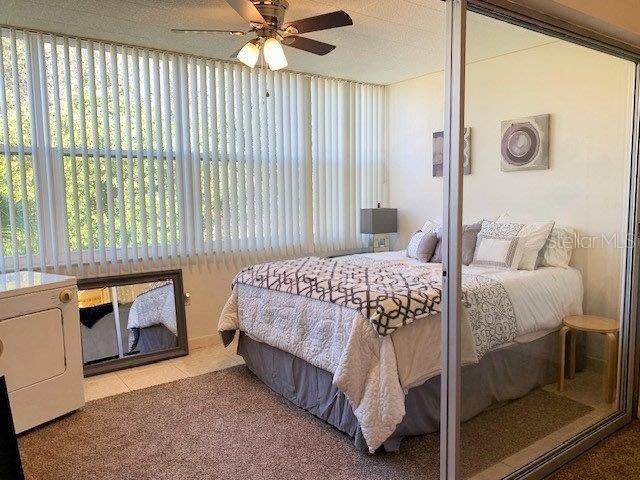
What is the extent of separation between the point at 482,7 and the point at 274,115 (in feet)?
9.79

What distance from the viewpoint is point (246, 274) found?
3.38 m

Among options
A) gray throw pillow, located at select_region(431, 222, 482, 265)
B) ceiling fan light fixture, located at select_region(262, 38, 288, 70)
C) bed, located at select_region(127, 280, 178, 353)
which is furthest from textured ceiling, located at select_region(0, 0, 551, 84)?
bed, located at select_region(127, 280, 178, 353)

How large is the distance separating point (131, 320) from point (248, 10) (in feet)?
8.85

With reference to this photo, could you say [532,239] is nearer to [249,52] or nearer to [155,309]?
[249,52]

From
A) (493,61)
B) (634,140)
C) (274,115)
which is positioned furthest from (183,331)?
(634,140)

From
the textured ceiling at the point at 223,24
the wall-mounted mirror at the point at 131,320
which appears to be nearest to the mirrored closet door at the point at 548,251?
the textured ceiling at the point at 223,24

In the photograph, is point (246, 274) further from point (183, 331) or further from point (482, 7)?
point (482, 7)

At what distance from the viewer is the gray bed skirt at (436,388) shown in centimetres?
213

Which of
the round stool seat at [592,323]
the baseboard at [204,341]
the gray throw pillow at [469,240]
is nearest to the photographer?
the gray throw pillow at [469,240]

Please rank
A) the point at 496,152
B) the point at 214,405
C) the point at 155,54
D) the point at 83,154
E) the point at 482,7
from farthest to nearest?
the point at 155,54
the point at 83,154
the point at 214,405
the point at 496,152
the point at 482,7

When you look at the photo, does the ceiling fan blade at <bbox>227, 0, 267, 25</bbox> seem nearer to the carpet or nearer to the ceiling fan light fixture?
the ceiling fan light fixture

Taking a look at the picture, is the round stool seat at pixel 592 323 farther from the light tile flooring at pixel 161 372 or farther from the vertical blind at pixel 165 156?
the vertical blind at pixel 165 156

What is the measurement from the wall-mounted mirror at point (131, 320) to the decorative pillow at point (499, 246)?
107 inches

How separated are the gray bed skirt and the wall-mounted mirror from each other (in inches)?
60.7
